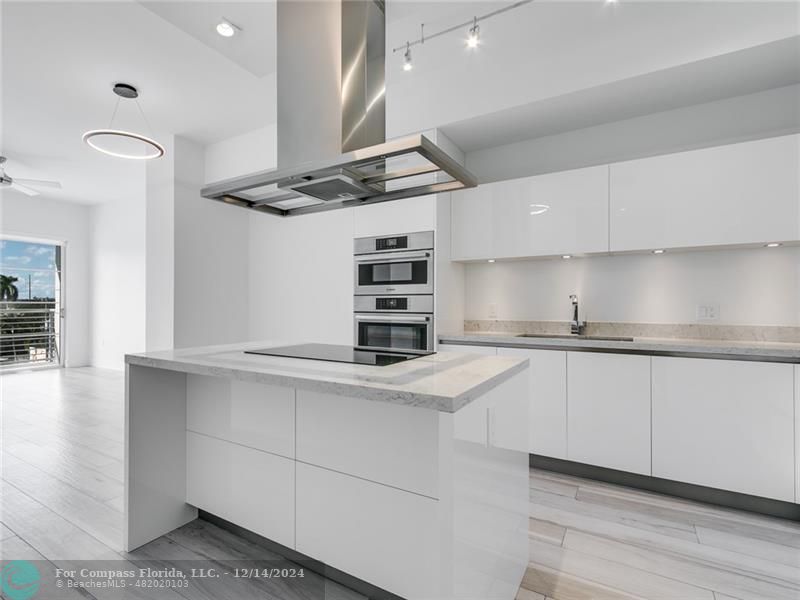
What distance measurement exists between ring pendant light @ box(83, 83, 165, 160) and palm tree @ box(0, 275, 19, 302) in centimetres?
412

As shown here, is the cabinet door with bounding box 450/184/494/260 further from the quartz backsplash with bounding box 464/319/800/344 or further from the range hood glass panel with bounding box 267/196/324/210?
the range hood glass panel with bounding box 267/196/324/210

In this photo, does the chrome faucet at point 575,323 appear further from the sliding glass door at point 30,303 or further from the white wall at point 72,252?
the sliding glass door at point 30,303

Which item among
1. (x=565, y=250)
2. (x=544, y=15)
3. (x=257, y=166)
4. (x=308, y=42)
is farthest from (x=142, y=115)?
(x=565, y=250)

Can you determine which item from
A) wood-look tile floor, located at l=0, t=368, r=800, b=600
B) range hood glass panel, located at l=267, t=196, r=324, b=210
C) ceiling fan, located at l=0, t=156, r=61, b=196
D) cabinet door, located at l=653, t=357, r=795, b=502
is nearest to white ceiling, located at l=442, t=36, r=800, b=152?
range hood glass panel, located at l=267, t=196, r=324, b=210

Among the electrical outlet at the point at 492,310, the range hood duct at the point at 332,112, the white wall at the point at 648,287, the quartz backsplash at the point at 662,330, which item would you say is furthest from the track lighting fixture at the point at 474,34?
the quartz backsplash at the point at 662,330

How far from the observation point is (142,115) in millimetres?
3723

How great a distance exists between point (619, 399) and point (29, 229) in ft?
28.0

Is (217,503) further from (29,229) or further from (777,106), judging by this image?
(29,229)

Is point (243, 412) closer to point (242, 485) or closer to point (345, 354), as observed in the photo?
point (242, 485)

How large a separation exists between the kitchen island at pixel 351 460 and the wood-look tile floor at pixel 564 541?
14 cm

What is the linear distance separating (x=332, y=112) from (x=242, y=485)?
1723 millimetres

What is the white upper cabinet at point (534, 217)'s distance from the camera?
2750 millimetres

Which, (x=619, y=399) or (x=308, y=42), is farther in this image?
(x=619, y=399)

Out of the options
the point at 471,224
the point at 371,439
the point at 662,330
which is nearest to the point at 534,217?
A: the point at 471,224
